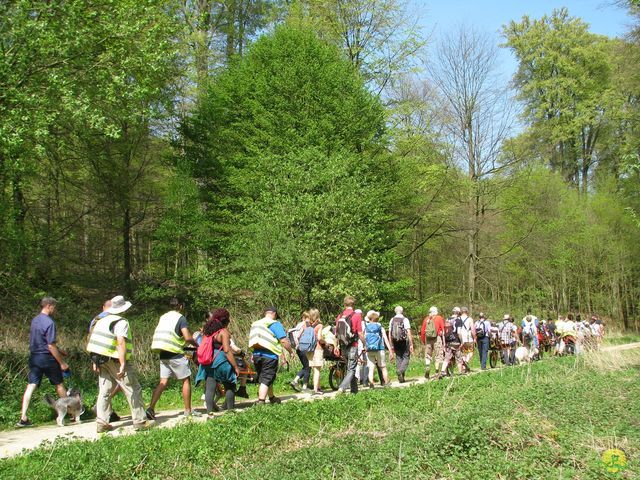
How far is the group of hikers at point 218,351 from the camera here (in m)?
8.74

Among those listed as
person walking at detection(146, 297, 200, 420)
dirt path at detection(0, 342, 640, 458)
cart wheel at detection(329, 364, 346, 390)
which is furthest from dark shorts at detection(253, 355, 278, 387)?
cart wheel at detection(329, 364, 346, 390)

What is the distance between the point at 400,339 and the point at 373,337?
954 mm

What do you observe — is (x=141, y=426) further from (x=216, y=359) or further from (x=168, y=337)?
(x=216, y=359)

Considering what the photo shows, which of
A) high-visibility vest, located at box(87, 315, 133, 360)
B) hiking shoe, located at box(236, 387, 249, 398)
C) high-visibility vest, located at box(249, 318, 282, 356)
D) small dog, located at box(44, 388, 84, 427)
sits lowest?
hiking shoe, located at box(236, 387, 249, 398)

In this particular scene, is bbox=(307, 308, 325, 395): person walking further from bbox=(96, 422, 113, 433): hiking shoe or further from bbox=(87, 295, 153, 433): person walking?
bbox=(96, 422, 113, 433): hiking shoe

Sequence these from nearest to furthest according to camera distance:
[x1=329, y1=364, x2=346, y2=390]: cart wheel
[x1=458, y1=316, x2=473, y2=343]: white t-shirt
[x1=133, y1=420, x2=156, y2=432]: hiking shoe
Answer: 1. [x1=133, y1=420, x2=156, y2=432]: hiking shoe
2. [x1=329, y1=364, x2=346, y2=390]: cart wheel
3. [x1=458, y1=316, x2=473, y2=343]: white t-shirt

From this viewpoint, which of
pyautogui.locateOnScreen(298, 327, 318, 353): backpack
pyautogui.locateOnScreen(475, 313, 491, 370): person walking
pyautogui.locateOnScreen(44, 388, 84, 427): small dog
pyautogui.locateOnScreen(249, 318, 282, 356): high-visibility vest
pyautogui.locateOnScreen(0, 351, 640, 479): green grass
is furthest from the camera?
pyautogui.locateOnScreen(475, 313, 491, 370): person walking

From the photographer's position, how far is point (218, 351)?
10266mm

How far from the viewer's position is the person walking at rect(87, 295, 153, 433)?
860 centimetres

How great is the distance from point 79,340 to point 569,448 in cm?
1351

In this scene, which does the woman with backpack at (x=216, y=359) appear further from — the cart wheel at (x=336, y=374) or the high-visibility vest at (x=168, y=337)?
the cart wheel at (x=336, y=374)

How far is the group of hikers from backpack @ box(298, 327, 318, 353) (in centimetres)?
2

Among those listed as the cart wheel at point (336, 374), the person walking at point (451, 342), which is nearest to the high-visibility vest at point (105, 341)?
the cart wheel at point (336, 374)

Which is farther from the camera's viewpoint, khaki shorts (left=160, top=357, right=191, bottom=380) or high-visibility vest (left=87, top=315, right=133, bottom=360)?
khaki shorts (left=160, top=357, right=191, bottom=380)
